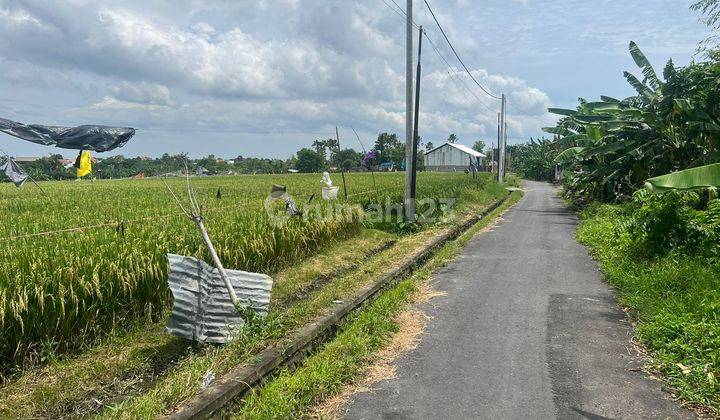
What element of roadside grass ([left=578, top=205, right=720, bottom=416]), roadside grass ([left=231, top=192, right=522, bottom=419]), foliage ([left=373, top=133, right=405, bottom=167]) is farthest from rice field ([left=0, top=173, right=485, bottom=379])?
foliage ([left=373, top=133, right=405, bottom=167])

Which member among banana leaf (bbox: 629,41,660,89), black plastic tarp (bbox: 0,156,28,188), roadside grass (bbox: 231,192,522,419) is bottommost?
roadside grass (bbox: 231,192,522,419)

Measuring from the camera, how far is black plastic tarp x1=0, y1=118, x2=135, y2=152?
10.6 meters

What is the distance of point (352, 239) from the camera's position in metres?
11.0

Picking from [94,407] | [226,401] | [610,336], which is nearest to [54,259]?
[94,407]

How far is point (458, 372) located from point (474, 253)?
5.94m

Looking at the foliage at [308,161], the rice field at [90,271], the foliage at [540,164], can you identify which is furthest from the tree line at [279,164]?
the rice field at [90,271]

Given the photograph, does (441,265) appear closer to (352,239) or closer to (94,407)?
(352,239)

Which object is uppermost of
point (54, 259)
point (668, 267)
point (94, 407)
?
point (54, 259)

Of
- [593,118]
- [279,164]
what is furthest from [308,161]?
[593,118]

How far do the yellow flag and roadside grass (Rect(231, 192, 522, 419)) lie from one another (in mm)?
11483

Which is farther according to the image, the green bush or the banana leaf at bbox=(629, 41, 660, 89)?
the banana leaf at bbox=(629, 41, 660, 89)

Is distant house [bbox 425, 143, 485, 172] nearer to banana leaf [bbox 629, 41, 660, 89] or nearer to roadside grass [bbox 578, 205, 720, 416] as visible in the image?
banana leaf [bbox 629, 41, 660, 89]

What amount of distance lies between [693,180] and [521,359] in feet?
10.2

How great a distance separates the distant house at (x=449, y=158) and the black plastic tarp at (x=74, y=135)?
196 ft
